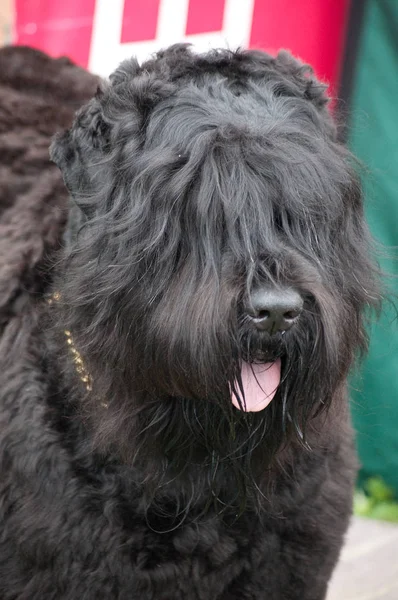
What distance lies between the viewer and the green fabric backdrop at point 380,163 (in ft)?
14.6

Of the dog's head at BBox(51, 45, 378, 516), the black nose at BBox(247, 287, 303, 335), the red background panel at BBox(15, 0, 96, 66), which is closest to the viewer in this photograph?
the black nose at BBox(247, 287, 303, 335)

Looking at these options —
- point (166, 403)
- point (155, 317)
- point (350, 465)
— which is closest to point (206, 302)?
point (155, 317)

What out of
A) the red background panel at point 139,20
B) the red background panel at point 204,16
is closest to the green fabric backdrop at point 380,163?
the red background panel at point 204,16

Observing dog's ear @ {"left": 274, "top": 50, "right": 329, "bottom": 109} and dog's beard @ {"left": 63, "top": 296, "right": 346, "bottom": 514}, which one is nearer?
dog's beard @ {"left": 63, "top": 296, "right": 346, "bottom": 514}

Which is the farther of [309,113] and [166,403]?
[309,113]

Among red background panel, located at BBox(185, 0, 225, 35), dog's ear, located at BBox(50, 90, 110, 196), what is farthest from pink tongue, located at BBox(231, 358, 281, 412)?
red background panel, located at BBox(185, 0, 225, 35)

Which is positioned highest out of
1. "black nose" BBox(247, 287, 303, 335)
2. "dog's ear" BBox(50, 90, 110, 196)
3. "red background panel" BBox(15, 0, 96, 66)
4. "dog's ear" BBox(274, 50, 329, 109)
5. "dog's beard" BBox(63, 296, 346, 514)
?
"red background panel" BBox(15, 0, 96, 66)

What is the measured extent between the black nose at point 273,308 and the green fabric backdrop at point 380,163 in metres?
2.33

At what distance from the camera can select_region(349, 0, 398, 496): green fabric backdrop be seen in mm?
4445

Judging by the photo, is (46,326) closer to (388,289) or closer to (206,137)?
(206,137)

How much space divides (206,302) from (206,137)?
0.50m

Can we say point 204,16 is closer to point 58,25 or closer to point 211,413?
point 58,25

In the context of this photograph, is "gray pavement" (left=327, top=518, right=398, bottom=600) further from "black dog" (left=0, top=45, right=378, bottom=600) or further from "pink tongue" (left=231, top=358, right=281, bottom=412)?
"pink tongue" (left=231, top=358, right=281, bottom=412)

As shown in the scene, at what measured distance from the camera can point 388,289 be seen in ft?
8.99
